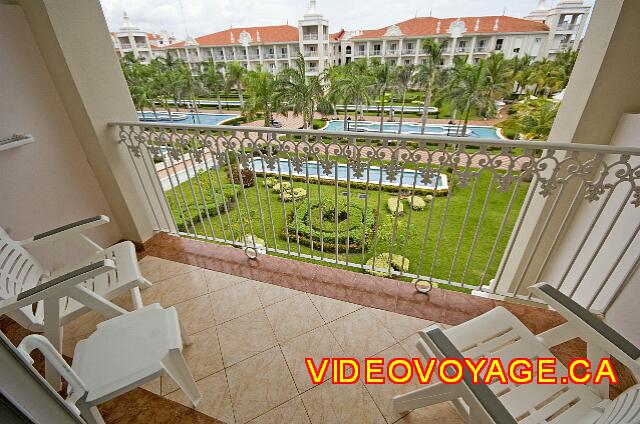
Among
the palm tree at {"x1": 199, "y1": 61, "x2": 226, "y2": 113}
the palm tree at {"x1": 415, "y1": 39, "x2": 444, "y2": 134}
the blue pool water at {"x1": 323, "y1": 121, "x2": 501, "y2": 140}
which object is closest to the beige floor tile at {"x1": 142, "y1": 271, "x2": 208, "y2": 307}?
the palm tree at {"x1": 415, "y1": 39, "x2": 444, "y2": 134}

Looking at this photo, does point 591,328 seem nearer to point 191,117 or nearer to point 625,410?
point 625,410

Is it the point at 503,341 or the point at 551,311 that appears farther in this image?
the point at 551,311

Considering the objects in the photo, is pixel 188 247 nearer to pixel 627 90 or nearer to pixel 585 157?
pixel 585 157

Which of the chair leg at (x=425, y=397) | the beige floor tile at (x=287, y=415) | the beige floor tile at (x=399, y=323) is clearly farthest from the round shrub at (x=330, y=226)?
the chair leg at (x=425, y=397)

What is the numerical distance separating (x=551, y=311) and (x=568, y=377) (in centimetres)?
96

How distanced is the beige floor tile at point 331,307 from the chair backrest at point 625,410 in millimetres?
1328

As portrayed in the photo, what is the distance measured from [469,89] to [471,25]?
44.1ft

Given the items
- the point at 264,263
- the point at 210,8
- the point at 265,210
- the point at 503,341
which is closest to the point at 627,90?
the point at 503,341

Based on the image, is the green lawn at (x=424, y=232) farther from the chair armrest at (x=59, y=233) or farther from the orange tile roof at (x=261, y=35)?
the orange tile roof at (x=261, y=35)

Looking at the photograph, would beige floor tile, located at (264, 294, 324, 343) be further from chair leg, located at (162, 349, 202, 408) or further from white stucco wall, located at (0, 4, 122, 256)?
white stucco wall, located at (0, 4, 122, 256)

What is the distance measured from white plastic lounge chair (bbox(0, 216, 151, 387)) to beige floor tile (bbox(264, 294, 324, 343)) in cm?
89

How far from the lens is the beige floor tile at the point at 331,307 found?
2.08 m

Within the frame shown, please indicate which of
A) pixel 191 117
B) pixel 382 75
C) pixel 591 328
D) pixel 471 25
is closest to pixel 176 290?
pixel 591 328

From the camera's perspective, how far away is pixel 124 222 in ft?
9.25
